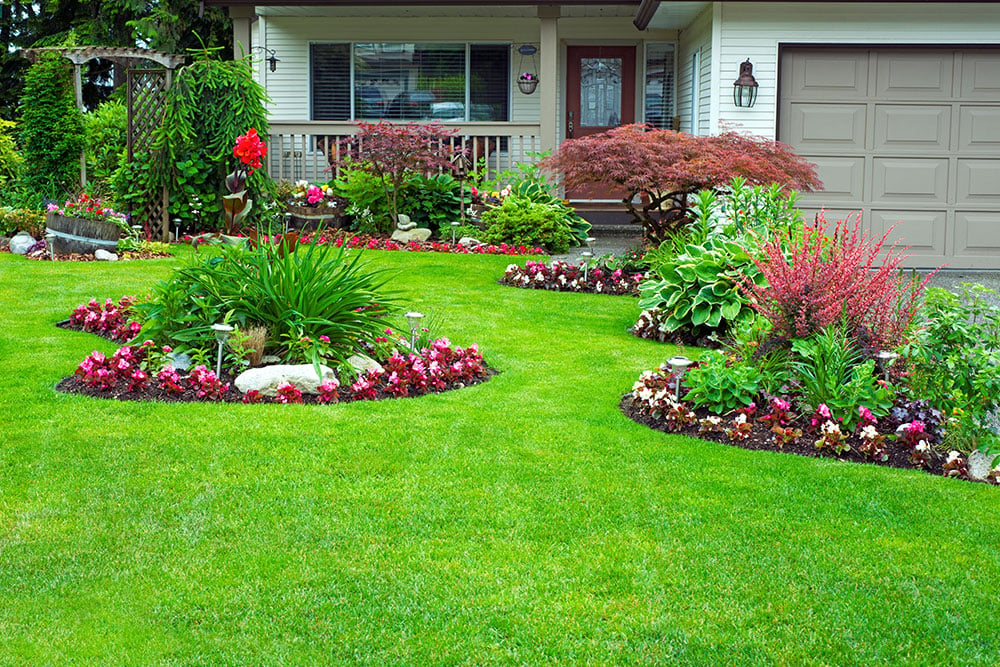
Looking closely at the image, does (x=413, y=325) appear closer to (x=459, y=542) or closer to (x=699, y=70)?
(x=459, y=542)

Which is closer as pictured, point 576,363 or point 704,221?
point 576,363

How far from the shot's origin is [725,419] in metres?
5.58

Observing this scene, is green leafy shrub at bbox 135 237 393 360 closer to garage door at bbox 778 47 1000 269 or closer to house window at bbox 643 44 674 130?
garage door at bbox 778 47 1000 269

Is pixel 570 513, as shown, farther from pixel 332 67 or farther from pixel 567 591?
pixel 332 67

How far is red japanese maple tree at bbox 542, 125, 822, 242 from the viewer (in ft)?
32.8

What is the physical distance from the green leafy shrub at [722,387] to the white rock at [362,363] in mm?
1850

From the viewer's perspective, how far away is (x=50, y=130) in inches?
552

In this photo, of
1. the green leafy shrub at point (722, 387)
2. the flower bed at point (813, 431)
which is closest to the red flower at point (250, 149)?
the flower bed at point (813, 431)

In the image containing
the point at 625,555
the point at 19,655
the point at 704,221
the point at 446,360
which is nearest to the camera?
the point at 19,655

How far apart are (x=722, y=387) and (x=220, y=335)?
2774 millimetres

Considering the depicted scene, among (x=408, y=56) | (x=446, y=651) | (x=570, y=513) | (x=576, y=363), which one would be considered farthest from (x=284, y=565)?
(x=408, y=56)

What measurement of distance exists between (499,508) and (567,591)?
2.58 feet

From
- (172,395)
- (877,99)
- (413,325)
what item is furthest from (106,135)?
(172,395)

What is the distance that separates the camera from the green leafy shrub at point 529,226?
1273cm
